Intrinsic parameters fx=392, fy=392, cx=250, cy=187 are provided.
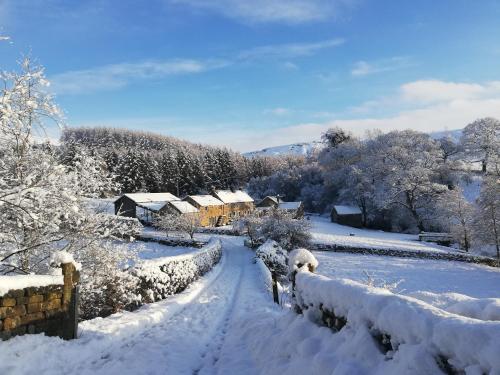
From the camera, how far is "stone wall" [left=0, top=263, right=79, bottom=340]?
6.95m

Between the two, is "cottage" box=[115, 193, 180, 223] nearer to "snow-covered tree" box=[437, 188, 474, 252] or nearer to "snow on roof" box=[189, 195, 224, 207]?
"snow on roof" box=[189, 195, 224, 207]

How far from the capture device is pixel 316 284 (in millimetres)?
7270

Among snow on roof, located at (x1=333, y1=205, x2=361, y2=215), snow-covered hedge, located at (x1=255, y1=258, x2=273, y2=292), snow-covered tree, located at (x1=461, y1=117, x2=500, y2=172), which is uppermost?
snow-covered tree, located at (x1=461, y1=117, x2=500, y2=172)

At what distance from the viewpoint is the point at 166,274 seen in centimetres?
1617

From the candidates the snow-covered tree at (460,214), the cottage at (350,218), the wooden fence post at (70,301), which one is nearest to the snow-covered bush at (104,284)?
the wooden fence post at (70,301)

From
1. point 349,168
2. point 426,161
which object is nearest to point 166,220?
point 349,168

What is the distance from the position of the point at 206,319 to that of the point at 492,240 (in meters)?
33.0

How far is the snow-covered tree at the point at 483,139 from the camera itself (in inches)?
2389

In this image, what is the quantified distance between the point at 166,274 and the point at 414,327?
13.3m

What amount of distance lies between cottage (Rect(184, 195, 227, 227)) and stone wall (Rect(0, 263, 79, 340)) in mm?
51768

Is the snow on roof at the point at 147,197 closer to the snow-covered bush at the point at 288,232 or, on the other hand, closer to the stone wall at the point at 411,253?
the snow-covered bush at the point at 288,232

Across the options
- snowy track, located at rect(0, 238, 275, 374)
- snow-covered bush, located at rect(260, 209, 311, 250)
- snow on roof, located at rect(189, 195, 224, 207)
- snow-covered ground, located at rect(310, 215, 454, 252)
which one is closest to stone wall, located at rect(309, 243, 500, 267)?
snow-covered ground, located at rect(310, 215, 454, 252)

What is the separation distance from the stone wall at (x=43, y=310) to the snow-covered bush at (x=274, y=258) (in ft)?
63.9

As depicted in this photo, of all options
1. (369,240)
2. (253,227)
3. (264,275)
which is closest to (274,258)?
(264,275)
